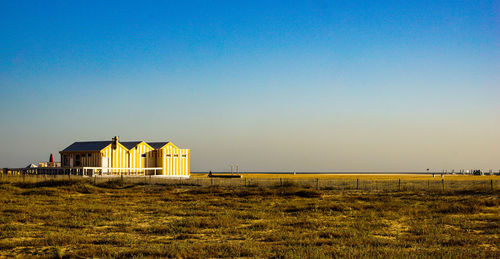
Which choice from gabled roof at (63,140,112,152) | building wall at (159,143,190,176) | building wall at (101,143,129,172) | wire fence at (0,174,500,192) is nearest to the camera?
wire fence at (0,174,500,192)

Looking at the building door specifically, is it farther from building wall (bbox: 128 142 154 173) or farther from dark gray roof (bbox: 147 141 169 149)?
dark gray roof (bbox: 147 141 169 149)

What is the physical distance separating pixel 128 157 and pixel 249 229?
4857 cm

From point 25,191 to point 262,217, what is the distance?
79.9 ft

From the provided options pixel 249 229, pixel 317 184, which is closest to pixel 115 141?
pixel 317 184

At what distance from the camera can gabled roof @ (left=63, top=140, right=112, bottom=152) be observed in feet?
201

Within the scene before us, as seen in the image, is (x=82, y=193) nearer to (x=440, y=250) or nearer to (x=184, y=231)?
(x=184, y=231)

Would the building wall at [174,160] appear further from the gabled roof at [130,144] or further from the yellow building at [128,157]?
the gabled roof at [130,144]

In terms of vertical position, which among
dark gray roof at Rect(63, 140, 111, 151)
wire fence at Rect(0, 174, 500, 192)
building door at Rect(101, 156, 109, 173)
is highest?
dark gray roof at Rect(63, 140, 111, 151)

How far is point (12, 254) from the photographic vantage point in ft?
44.7

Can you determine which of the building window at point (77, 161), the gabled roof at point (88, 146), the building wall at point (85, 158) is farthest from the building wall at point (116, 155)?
the building window at point (77, 161)

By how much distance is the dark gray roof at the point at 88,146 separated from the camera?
61.3m

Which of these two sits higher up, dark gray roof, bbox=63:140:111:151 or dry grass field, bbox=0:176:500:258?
dark gray roof, bbox=63:140:111:151

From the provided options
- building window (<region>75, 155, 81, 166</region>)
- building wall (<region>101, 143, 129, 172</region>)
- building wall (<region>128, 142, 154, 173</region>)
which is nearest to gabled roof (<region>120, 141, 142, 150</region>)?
building wall (<region>128, 142, 154, 173</region>)

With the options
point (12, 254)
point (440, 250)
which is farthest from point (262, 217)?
point (12, 254)
